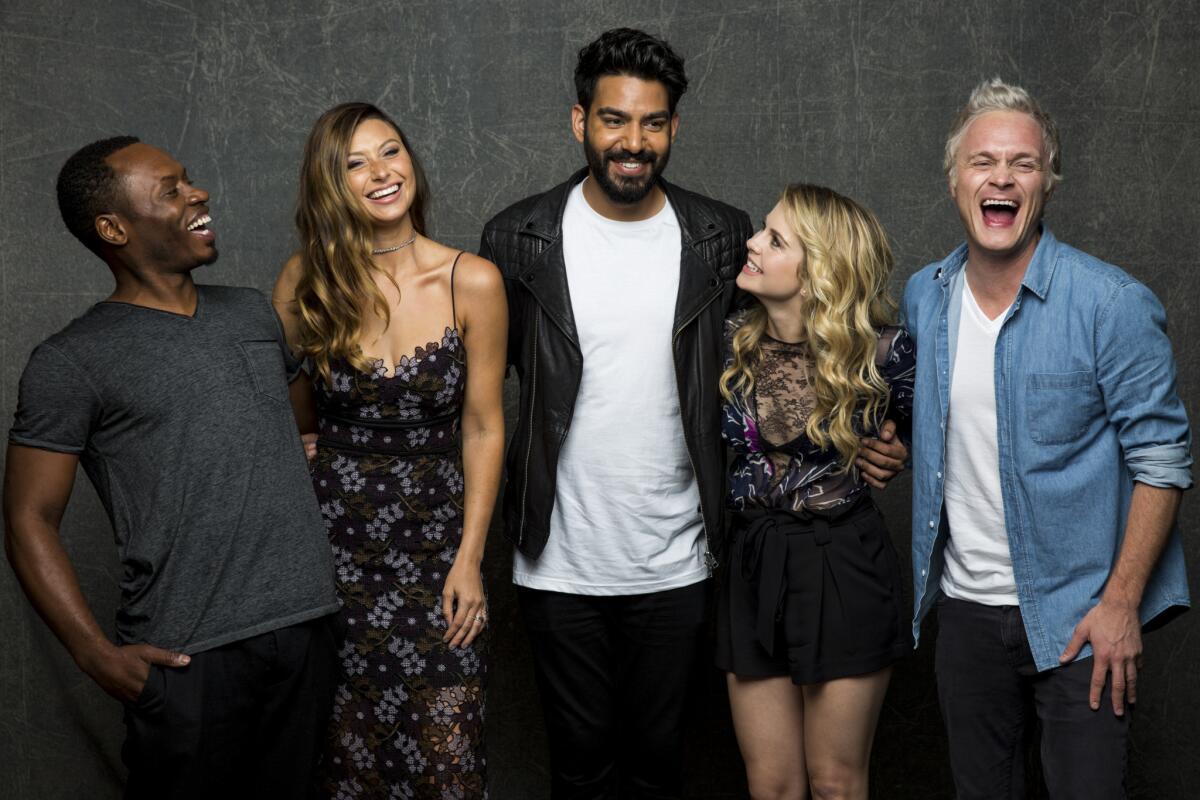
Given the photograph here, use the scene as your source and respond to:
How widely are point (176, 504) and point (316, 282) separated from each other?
0.58m

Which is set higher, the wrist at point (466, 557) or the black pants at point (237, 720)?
the wrist at point (466, 557)

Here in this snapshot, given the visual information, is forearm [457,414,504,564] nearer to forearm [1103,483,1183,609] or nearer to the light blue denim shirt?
the light blue denim shirt

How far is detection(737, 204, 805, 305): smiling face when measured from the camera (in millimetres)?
2678

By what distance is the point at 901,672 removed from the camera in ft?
12.5

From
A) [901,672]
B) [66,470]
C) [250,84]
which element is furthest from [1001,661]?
[250,84]

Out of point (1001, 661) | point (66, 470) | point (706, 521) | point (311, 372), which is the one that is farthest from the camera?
point (706, 521)

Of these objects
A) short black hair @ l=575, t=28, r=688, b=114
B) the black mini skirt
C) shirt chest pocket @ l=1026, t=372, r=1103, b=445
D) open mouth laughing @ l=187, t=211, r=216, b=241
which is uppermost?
short black hair @ l=575, t=28, r=688, b=114

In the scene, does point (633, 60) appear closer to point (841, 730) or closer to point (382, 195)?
point (382, 195)

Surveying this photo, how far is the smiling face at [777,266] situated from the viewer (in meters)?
2.68

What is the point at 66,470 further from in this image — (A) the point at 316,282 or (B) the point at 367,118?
(B) the point at 367,118

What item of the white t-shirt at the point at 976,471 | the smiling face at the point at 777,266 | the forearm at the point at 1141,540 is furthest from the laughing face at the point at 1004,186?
the forearm at the point at 1141,540

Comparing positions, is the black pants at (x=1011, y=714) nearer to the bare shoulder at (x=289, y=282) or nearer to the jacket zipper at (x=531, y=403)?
the jacket zipper at (x=531, y=403)

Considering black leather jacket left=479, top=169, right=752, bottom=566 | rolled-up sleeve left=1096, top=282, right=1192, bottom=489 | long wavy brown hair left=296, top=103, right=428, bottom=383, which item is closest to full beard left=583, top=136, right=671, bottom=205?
black leather jacket left=479, top=169, right=752, bottom=566

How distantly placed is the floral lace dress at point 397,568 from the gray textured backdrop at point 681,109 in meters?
1.25
